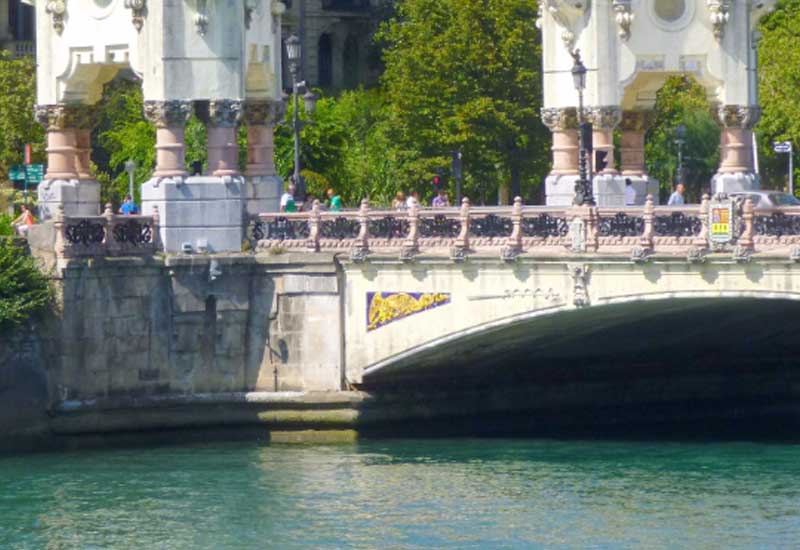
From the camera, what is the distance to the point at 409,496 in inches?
2370

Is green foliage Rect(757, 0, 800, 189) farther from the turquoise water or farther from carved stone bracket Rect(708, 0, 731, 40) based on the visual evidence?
the turquoise water

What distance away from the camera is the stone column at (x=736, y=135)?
7050 centimetres

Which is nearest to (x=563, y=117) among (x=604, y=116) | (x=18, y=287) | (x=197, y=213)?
(x=604, y=116)

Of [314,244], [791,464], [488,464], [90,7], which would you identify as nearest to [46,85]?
[90,7]

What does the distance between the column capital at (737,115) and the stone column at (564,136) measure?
3139 mm

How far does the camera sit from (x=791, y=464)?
2506 inches

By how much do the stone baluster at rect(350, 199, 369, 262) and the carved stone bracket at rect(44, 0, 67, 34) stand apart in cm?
817

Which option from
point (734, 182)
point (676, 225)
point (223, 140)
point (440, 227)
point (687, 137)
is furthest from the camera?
point (687, 137)

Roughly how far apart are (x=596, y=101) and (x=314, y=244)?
23.0 feet

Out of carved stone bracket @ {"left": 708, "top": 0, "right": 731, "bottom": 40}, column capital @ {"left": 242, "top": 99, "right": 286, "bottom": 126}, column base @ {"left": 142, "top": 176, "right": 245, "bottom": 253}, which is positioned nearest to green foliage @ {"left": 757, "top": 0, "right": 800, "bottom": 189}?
carved stone bracket @ {"left": 708, "top": 0, "right": 731, "bottom": 40}

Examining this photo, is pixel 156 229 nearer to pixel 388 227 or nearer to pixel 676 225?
pixel 388 227

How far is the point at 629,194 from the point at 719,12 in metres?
4.54

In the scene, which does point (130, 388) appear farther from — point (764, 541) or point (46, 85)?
point (764, 541)

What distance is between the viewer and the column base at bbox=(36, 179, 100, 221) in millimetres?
71500
